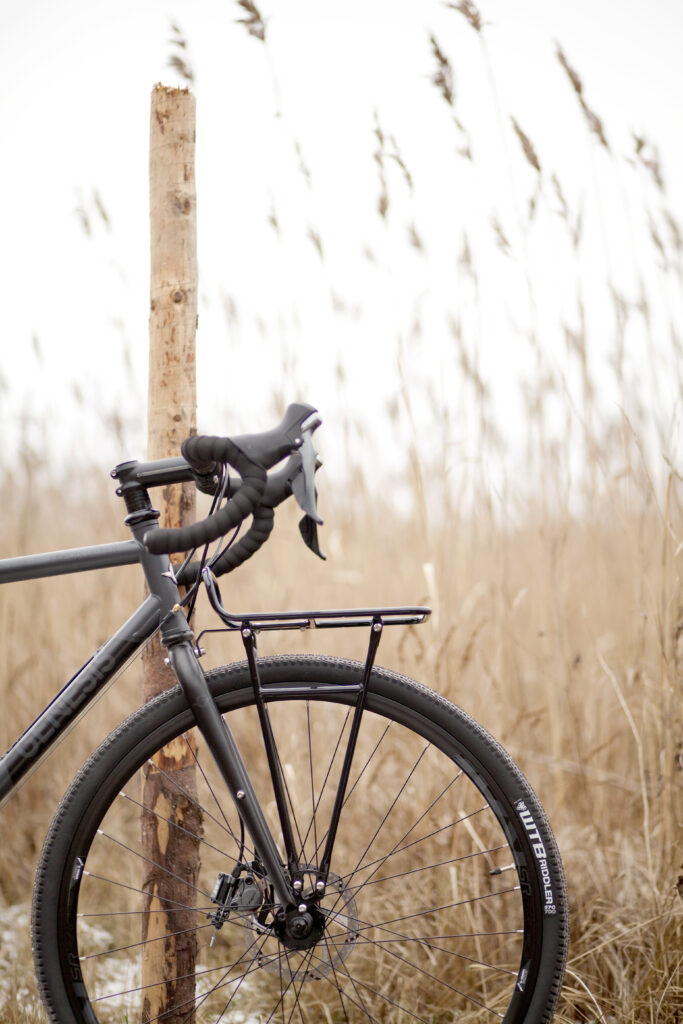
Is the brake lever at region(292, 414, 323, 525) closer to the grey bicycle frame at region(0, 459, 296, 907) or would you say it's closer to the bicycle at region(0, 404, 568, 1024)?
the bicycle at region(0, 404, 568, 1024)

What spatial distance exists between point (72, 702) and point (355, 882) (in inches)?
43.0

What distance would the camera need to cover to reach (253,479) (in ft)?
3.44

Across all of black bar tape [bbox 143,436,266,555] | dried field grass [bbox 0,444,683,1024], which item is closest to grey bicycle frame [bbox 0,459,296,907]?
black bar tape [bbox 143,436,266,555]

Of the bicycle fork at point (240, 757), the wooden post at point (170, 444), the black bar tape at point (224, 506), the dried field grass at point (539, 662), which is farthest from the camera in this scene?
the dried field grass at point (539, 662)

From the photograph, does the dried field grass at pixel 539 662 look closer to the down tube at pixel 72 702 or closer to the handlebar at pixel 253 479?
the down tube at pixel 72 702

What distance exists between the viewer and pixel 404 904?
178cm

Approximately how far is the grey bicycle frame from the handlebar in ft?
0.37

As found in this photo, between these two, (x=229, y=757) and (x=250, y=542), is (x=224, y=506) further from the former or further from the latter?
(x=229, y=757)

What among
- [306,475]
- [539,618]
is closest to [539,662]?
[539,618]

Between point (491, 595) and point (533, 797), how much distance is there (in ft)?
2.93

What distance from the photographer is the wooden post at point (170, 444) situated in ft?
4.60

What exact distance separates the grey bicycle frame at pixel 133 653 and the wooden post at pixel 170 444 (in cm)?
22

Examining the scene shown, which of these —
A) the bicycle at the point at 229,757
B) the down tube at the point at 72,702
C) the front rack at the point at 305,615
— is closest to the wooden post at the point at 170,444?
the bicycle at the point at 229,757

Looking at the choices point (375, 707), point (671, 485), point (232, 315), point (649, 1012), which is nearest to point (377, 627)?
point (375, 707)
